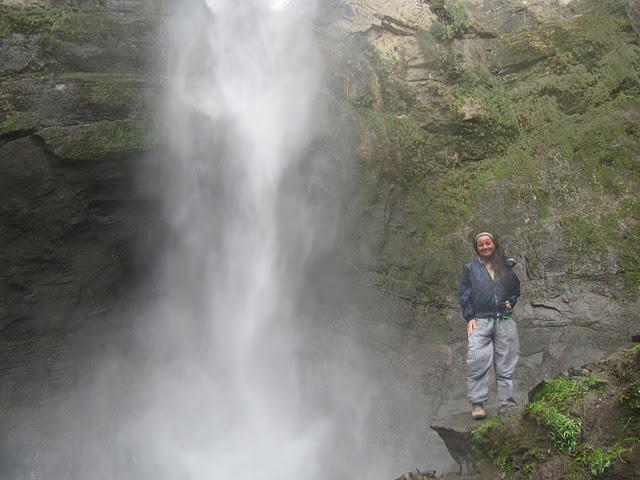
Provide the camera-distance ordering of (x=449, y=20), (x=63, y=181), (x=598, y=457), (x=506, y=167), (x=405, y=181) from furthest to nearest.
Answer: (x=449, y=20) → (x=405, y=181) → (x=506, y=167) → (x=63, y=181) → (x=598, y=457)

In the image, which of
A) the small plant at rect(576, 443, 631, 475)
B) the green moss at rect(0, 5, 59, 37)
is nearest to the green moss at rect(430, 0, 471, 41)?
the green moss at rect(0, 5, 59, 37)

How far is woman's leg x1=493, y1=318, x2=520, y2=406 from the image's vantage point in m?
5.45

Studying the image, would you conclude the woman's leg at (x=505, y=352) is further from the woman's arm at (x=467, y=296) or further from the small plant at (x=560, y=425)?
the small plant at (x=560, y=425)

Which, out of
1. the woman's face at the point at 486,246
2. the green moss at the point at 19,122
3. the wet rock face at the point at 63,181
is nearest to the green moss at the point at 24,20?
the wet rock face at the point at 63,181

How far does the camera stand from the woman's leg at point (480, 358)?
5430mm

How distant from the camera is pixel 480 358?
5449 mm

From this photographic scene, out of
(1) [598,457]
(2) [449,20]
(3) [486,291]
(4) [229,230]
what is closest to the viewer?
(1) [598,457]

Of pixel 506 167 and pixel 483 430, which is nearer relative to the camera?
pixel 483 430

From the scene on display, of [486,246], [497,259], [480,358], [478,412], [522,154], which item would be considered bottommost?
[478,412]

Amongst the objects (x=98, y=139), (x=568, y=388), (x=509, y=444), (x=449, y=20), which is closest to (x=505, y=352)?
(x=568, y=388)

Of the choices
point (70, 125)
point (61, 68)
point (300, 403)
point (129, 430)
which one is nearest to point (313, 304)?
point (300, 403)

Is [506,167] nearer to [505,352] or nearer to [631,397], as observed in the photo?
[505,352]

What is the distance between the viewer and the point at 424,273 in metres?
8.51

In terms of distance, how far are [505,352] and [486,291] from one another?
619 mm
